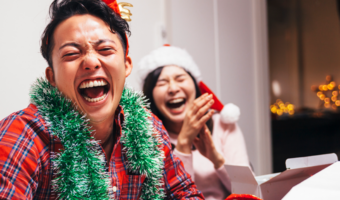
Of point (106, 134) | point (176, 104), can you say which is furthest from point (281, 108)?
point (106, 134)

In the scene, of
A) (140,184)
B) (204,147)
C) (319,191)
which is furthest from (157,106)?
(319,191)

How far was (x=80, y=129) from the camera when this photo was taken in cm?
80

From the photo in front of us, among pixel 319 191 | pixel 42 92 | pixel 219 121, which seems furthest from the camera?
pixel 219 121

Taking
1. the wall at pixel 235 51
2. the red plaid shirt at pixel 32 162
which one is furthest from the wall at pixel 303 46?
the red plaid shirt at pixel 32 162

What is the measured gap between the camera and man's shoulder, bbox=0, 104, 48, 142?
0.70 metres

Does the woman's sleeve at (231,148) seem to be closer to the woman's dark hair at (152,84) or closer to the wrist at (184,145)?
the wrist at (184,145)

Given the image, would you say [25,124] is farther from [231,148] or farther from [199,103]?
[231,148]

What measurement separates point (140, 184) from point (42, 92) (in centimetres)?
42

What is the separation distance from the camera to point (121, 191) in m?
0.87

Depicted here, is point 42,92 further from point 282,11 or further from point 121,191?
point 282,11

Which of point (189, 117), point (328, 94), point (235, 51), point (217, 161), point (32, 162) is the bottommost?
point (217, 161)

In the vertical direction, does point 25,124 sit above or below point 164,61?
below

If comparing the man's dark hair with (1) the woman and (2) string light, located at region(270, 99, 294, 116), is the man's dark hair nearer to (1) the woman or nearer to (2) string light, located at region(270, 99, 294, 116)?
(1) the woman

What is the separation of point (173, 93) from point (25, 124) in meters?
0.81
